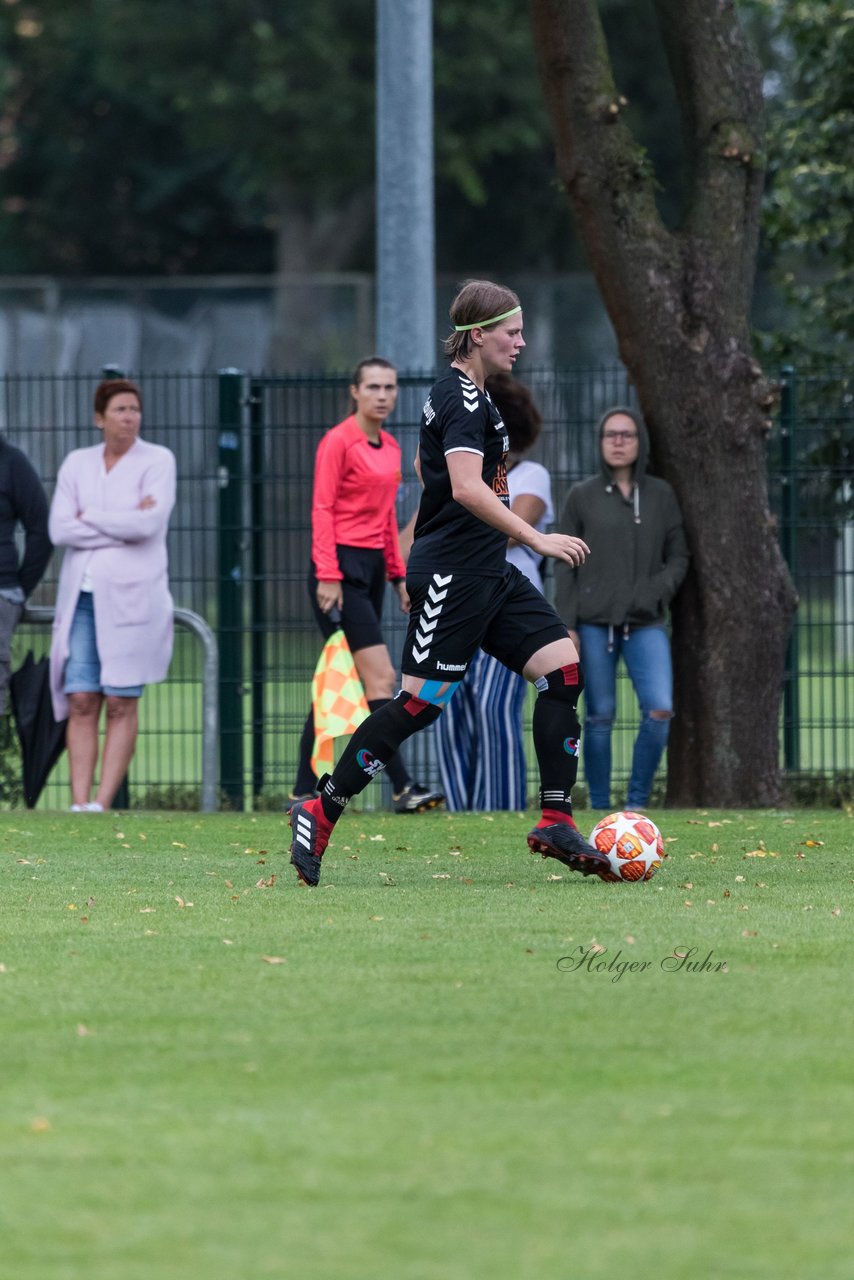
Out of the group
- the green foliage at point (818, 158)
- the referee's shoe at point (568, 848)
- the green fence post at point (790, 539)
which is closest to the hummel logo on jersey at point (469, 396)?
the referee's shoe at point (568, 848)

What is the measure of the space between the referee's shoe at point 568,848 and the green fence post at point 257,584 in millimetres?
4815

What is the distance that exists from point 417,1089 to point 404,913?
2.40 metres

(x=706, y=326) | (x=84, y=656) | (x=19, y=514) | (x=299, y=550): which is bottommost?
(x=84, y=656)

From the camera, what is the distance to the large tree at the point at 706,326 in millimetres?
10867

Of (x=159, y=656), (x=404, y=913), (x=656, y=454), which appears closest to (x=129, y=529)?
(x=159, y=656)

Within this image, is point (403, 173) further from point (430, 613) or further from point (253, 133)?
point (253, 133)

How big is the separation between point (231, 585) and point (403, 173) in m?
2.52

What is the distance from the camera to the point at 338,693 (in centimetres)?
1054

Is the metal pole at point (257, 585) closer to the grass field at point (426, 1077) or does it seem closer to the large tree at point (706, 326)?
the large tree at point (706, 326)

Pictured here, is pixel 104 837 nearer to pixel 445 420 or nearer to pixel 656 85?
pixel 445 420

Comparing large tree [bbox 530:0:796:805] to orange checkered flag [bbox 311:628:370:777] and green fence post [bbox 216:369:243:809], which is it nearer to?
orange checkered flag [bbox 311:628:370:777]

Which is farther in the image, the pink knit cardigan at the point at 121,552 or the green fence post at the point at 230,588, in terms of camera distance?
the green fence post at the point at 230,588

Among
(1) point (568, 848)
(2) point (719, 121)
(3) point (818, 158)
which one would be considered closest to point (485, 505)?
(1) point (568, 848)

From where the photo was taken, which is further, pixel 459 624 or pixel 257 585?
pixel 257 585
